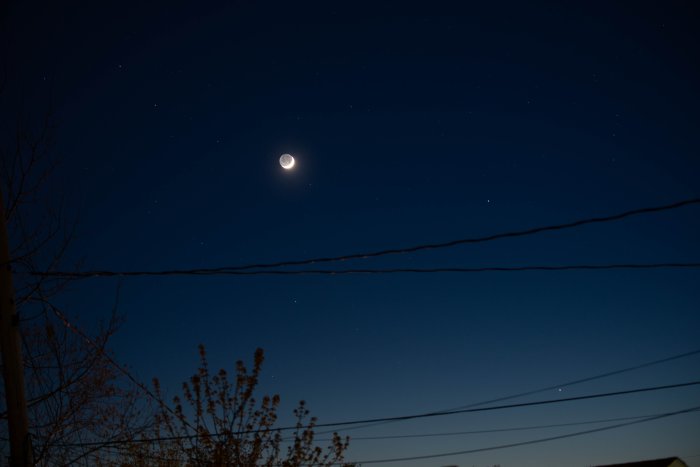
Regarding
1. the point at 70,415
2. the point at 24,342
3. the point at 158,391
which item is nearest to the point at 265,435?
the point at 158,391

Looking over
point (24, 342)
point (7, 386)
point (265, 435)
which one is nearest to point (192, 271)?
point (7, 386)

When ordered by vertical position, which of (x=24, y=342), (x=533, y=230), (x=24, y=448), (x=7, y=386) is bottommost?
(x=24, y=448)

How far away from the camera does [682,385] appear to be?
842 cm

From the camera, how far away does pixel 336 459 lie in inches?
516

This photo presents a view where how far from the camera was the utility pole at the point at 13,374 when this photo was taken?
590 centimetres

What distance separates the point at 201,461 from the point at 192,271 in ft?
26.2

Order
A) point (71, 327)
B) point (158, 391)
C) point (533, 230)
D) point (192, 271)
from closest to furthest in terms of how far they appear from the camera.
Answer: point (533, 230) < point (192, 271) < point (71, 327) < point (158, 391)

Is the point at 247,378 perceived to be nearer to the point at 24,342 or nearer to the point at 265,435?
the point at 265,435

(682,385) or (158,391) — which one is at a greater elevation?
(158,391)

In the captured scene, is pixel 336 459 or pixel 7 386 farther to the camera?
pixel 336 459

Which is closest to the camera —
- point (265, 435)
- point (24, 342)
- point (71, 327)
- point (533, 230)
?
point (533, 230)

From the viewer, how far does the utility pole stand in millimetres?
5902

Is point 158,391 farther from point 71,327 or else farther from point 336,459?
point 336,459

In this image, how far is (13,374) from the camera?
236 inches
